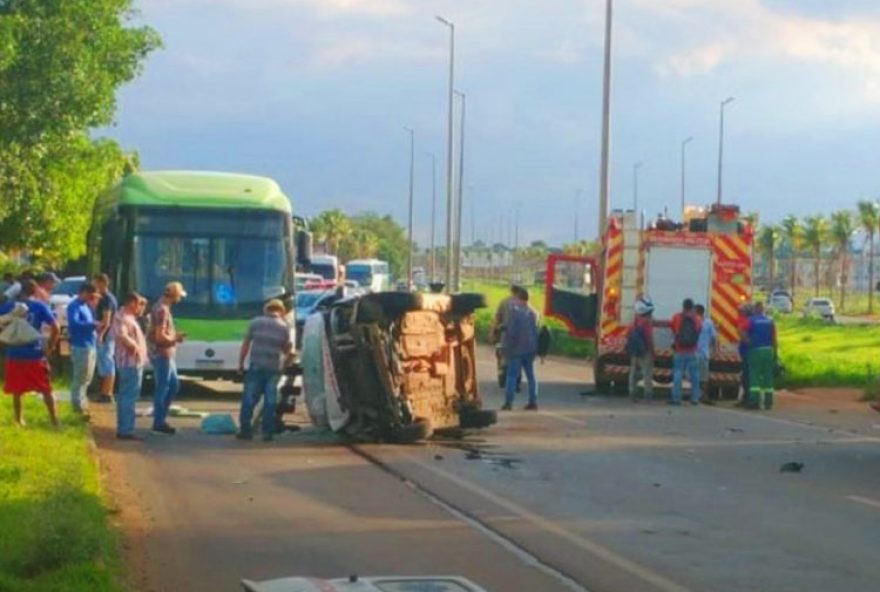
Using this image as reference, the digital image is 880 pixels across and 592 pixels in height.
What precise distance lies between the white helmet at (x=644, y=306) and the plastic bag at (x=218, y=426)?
10.1 meters

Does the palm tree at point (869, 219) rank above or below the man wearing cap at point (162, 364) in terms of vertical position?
above

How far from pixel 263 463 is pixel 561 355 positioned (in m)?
33.1

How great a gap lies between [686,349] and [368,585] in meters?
24.4

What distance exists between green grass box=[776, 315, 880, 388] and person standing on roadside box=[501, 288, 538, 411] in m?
10.1

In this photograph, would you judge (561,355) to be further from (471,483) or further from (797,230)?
(797,230)

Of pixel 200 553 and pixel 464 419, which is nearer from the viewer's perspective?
pixel 200 553

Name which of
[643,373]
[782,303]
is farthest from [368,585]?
[782,303]

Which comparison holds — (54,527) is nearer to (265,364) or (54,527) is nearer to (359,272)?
(265,364)

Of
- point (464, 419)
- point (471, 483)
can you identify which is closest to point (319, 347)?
point (464, 419)

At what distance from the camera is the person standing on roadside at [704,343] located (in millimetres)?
30103

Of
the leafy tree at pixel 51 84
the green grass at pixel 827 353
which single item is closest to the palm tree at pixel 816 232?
the green grass at pixel 827 353

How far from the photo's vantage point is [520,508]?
15.4m

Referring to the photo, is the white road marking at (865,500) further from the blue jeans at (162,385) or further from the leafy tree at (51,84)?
the leafy tree at (51,84)

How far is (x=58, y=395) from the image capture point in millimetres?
26234
